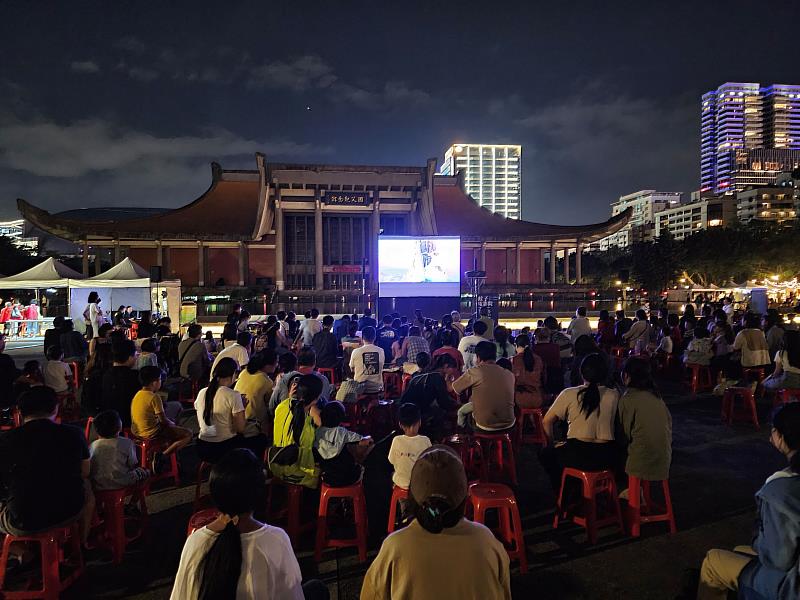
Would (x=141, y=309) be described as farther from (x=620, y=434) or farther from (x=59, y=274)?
(x=620, y=434)

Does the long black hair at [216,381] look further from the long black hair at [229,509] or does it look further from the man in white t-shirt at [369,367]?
the long black hair at [229,509]

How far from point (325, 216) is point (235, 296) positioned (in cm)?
602

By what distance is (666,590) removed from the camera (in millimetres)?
2941

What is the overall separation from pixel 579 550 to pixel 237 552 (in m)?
2.60

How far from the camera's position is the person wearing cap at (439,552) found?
1543 millimetres

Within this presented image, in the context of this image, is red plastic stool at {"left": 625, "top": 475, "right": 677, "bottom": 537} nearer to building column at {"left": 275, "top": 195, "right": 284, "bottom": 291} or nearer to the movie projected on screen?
the movie projected on screen


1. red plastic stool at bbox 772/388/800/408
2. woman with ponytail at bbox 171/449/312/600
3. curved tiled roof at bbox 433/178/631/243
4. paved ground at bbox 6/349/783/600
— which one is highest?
curved tiled roof at bbox 433/178/631/243

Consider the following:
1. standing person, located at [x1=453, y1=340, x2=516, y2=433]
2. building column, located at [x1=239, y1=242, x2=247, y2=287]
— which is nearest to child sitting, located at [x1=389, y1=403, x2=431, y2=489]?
standing person, located at [x1=453, y1=340, x2=516, y2=433]

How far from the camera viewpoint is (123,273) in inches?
534

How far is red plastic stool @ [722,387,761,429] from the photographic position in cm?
623

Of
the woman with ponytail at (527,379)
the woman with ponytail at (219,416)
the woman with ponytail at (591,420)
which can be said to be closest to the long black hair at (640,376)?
the woman with ponytail at (591,420)

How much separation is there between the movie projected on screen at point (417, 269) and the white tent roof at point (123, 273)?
22.5 feet

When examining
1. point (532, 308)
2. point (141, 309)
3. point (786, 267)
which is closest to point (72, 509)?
point (141, 309)

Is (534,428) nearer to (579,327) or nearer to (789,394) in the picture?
(789,394)
